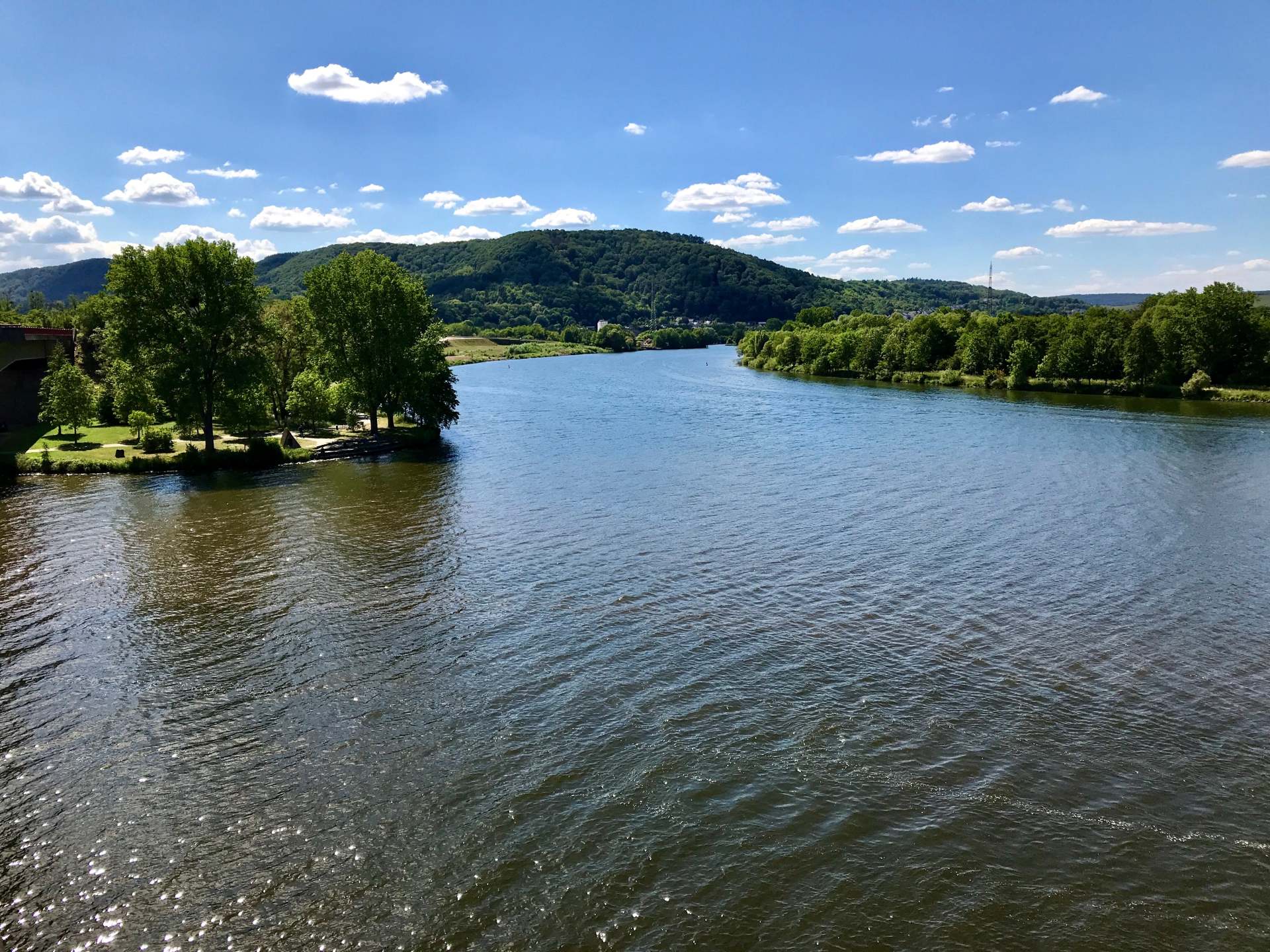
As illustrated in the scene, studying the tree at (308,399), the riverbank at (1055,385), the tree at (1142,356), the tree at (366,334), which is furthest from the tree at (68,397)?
the tree at (1142,356)

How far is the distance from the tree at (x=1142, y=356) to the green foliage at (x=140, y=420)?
10042cm

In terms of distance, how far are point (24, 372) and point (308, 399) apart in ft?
65.1

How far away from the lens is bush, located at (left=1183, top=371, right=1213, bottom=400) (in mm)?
87000

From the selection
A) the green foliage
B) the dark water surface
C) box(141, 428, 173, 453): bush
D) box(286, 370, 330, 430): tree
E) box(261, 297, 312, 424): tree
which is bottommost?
the dark water surface

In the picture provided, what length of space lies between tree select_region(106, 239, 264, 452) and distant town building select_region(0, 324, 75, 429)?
11.1 meters

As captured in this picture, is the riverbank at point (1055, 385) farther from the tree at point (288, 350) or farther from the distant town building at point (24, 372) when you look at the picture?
the distant town building at point (24, 372)

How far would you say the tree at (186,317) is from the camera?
43750mm

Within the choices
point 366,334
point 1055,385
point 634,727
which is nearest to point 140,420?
point 366,334

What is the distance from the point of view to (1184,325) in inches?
3659

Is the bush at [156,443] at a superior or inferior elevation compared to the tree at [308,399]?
inferior

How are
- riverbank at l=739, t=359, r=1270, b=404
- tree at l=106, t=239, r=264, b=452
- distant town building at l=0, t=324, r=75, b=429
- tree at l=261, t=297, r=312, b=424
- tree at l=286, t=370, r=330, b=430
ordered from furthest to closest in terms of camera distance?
riverbank at l=739, t=359, r=1270, b=404 < tree at l=261, t=297, r=312, b=424 < tree at l=286, t=370, r=330, b=430 < distant town building at l=0, t=324, r=75, b=429 < tree at l=106, t=239, r=264, b=452

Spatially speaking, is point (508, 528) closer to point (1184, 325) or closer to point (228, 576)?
point (228, 576)

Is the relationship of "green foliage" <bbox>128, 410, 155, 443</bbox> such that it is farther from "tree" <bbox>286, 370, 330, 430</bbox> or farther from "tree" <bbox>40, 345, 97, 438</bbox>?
"tree" <bbox>286, 370, 330, 430</bbox>

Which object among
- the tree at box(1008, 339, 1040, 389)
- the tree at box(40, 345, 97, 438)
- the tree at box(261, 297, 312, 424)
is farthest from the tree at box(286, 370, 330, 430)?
the tree at box(1008, 339, 1040, 389)
